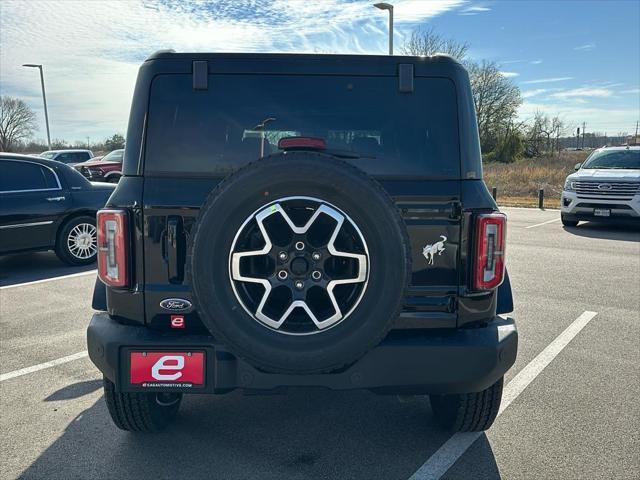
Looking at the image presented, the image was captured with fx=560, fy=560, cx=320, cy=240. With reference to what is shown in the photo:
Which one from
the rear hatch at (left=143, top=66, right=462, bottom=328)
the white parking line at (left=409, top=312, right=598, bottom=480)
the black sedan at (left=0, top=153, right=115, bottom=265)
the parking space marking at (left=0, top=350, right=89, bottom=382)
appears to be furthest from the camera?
the black sedan at (left=0, top=153, right=115, bottom=265)

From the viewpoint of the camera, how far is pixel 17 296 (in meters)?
6.35

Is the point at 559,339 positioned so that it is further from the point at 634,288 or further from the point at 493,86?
the point at 493,86

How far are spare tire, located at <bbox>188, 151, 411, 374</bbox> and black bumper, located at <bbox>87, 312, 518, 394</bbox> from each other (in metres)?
0.16

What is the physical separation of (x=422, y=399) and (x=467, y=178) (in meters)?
1.69

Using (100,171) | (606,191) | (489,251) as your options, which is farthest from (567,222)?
(100,171)

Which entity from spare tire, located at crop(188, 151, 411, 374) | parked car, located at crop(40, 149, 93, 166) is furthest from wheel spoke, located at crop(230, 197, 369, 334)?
parked car, located at crop(40, 149, 93, 166)

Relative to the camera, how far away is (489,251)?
257cm

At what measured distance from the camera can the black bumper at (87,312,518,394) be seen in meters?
2.44

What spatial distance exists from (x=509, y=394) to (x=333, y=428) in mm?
1272

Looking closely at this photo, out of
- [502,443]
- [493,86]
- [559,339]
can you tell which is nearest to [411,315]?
[502,443]

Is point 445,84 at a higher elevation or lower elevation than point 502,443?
higher

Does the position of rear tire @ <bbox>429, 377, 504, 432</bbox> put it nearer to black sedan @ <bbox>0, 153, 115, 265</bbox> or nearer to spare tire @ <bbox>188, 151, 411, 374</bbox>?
spare tire @ <bbox>188, 151, 411, 374</bbox>

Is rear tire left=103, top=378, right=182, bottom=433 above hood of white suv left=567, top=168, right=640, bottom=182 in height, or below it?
below

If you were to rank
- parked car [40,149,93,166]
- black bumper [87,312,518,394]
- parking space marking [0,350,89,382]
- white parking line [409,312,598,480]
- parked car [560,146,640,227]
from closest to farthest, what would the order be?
black bumper [87,312,518,394]
white parking line [409,312,598,480]
parking space marking [0,350,89,382]
parked car [560,146,640,227]
parked car [40,149,93,166]
